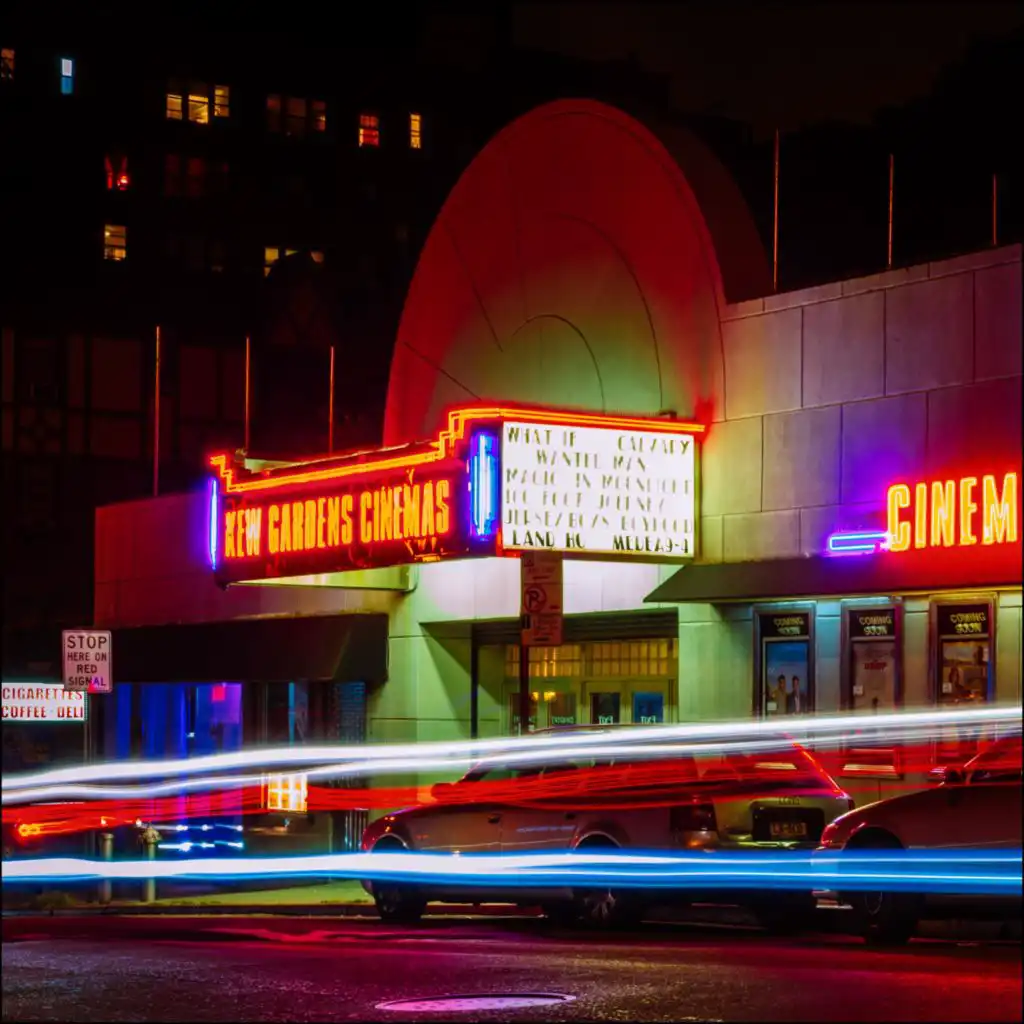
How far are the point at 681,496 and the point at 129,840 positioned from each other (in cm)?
1497

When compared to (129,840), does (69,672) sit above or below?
above

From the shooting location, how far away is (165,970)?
15.0 m

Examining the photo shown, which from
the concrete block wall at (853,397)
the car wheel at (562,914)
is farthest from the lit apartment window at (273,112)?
the car wheel at (562,914)

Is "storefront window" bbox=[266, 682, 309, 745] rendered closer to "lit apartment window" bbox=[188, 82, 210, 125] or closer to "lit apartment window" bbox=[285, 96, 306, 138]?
"lit apartment window" bbox=[188, 82, 210, 125]

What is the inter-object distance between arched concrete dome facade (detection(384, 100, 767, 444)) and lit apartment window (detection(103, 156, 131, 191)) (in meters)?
50.1

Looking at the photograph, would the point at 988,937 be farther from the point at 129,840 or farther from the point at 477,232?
the point at 129,840

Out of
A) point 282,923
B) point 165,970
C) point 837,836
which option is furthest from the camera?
point 282,923

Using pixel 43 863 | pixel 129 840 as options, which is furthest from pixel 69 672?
pixel 129 840

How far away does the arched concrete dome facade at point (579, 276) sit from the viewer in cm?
2400

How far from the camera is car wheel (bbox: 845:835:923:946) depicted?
16.2 metres

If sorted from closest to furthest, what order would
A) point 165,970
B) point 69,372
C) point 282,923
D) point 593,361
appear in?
point 165,970 → point 282,923 → point 593,361 → point 69,372

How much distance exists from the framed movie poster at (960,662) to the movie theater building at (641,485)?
0.03 meters

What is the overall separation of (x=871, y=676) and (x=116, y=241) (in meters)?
59.1

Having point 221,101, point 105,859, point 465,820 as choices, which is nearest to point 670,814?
point 465,820
